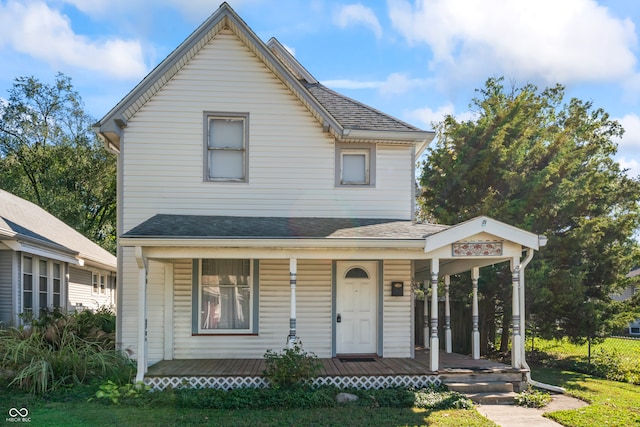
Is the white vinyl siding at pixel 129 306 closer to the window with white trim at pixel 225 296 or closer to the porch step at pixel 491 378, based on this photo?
the window with white trim at pixel 225 296

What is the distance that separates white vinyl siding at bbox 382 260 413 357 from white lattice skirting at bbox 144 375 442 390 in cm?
176

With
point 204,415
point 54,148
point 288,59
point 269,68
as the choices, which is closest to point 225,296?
point 204,415

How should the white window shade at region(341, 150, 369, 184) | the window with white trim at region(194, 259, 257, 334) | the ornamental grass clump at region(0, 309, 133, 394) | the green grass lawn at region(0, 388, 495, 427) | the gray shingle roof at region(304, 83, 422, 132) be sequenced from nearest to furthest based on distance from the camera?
1. the green grass lawn at region(0, 388, 495, 427)
2. the ornamental grass clump at region(0, 309, 133, 394)
3. the window with white trim at region(194, 259, 257, 334)
4. the gray shingle roof at region(304, 83, 422, 132)
5. the white window shade at region(341, 150, 369, 184)

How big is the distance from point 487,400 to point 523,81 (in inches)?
550

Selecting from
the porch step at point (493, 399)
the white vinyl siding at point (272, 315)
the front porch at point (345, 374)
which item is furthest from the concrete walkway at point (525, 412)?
the white vinyl siding at point (272, 315)

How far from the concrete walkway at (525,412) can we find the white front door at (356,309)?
3.16m

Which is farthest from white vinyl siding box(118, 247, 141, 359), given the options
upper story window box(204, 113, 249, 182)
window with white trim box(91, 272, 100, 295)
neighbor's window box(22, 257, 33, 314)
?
window with white trim box(91, 272, 100, 295)

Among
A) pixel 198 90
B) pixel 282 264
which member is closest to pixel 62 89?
pixel 198 90

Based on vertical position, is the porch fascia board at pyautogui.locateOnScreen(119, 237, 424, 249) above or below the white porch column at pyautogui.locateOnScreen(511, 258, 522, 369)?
above

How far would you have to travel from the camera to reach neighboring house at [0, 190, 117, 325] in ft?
43.2

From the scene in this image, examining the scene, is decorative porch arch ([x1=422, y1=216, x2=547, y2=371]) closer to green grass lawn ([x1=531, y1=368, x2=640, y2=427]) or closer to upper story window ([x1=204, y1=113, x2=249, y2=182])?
green grass lawn ([x1=531, y1=368, x2=640, y2=427])

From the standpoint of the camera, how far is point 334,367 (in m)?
10.0

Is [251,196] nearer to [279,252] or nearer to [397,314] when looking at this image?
[279,252]

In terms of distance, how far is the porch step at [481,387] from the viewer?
9516mm
